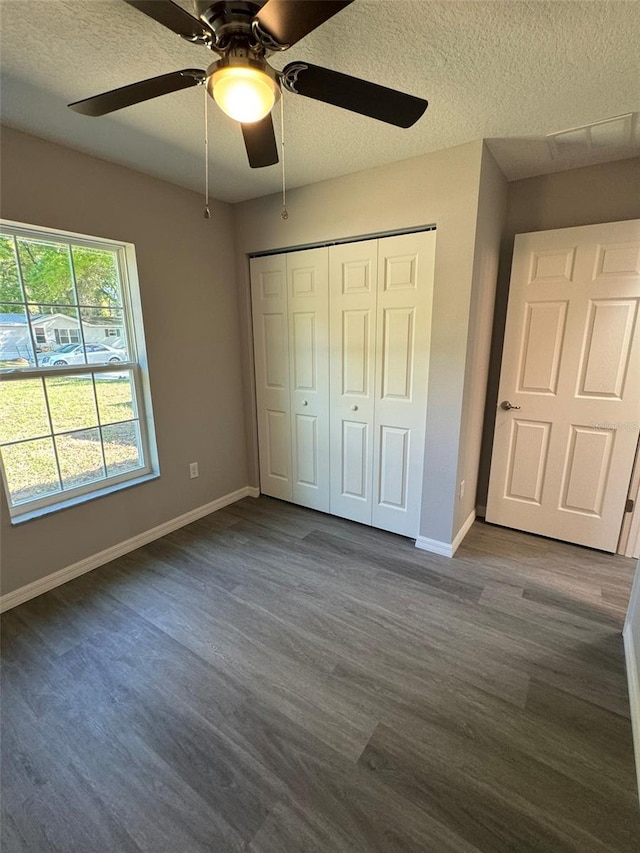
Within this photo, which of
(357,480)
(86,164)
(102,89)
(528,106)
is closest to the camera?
(102,89)

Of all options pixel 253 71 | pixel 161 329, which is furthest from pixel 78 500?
pixel 253 71

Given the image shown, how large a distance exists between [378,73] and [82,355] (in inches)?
82.0

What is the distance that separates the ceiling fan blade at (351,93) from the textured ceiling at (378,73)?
0.26 m

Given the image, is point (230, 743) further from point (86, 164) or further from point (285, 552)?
point (86, 164)

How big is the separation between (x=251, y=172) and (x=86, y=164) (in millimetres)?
915

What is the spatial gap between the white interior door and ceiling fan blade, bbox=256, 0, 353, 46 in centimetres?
197

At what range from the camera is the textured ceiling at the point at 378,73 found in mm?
1181

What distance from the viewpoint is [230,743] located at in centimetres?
133

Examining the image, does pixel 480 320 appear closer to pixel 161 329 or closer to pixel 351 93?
pixel 351 93

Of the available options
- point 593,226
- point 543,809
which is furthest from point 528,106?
point 543,809

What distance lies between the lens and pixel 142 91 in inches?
45.3

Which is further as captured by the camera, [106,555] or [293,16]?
[106,555]

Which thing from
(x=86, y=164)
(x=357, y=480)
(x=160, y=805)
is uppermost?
(x=86, y=164)

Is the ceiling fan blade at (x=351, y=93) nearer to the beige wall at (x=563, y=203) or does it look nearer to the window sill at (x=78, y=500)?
the beige wall at (x=563, y=203)
